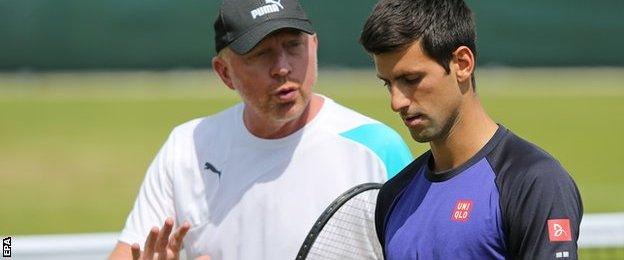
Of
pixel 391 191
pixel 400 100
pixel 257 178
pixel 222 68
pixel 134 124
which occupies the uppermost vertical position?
pixel 134 124

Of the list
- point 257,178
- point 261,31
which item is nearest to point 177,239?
point 257,178

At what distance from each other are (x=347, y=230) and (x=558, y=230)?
99cm

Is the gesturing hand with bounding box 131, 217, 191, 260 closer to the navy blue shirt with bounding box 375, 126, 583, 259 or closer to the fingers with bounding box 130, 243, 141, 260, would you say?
the fingers with bounding box 130, 243, 141, 260

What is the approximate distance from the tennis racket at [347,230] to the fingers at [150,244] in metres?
0.45

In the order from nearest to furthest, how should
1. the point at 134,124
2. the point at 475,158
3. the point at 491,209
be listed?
the point at 491,209 < the point at 475,158 < the point at 134,124

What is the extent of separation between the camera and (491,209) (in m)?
3.15

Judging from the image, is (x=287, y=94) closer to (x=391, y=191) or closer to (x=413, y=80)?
(x=391, y=191)

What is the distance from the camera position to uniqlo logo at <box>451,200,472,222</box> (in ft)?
10.5

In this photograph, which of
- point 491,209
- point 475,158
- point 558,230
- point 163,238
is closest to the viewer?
point 558,230

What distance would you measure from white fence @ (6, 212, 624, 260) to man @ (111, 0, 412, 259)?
2053mm

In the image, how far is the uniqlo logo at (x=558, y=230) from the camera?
3021mm

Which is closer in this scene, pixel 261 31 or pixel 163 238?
pixel 163 238

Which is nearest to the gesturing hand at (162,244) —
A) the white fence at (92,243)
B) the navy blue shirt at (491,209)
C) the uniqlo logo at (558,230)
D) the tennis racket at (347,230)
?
the tennis racket at (347,230)

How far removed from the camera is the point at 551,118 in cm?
1775
